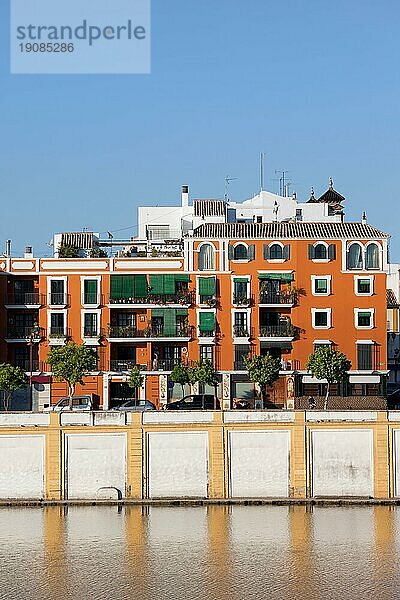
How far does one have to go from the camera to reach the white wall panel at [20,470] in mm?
51812

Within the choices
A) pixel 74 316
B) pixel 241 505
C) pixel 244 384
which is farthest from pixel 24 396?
pixel 241 505

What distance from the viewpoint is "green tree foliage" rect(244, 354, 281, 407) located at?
72562mm

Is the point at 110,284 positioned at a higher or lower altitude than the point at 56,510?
higher

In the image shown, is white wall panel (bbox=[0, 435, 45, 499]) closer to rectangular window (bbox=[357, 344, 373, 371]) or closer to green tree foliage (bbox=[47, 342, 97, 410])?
green tree foliage (bbox=[47, 342, 97, 410])

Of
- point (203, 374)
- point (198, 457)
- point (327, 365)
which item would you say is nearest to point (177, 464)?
point (198, 457)

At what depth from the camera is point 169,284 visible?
7550cm

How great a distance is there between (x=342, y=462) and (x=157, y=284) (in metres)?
26.0

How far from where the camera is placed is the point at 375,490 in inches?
2041

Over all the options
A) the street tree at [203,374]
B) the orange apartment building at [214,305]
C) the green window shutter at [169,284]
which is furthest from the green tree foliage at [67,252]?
the street tree at [203,374]

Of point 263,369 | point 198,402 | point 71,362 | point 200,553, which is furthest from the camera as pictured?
point 263,369

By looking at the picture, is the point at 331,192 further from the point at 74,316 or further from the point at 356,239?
the point at 74,316

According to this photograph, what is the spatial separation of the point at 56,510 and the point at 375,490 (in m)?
13.1

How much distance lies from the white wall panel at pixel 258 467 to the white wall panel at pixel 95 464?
15.1 ft

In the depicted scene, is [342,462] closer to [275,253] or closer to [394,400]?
[275,253]
